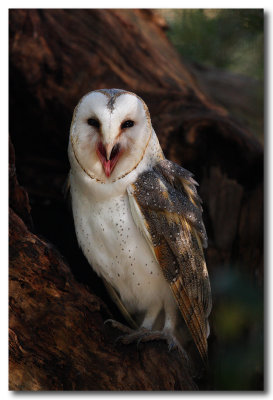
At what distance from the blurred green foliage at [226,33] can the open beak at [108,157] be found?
2.55ft

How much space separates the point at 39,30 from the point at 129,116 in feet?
3.16

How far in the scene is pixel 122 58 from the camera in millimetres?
2338

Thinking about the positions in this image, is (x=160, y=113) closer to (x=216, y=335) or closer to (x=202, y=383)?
(x=216, y=335)

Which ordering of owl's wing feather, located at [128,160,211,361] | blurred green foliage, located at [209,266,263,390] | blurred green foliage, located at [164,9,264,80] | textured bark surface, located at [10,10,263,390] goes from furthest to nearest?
1. textured bark surface, located at [10,10,263,390]
2. blurred green foliage, located at [164,9,264,80]
3. blurred green foliage, located at [209,266,263,390]
4. owl's wing feather, located at [128,160,211,361]

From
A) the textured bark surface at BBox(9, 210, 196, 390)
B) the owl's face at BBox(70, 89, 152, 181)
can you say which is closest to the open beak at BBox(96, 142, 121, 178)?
the owl's face at BBox(70, 89, 152, 181)

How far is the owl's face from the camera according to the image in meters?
1.55

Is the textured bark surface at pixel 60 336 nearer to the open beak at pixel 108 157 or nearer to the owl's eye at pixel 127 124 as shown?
the open beak at pixel 108 157

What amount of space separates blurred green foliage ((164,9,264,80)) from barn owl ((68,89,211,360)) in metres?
0.59

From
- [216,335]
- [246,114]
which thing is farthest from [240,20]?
[216,335]

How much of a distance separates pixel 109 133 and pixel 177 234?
17.2 inches

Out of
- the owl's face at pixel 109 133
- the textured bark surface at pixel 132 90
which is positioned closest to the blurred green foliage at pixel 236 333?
the textured bark surface at pixel 132 90

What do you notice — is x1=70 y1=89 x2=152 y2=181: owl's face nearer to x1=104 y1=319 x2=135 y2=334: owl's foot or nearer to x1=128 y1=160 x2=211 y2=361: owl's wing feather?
x1=128 y1=160 x2=211 y2=361: owl's wing feather

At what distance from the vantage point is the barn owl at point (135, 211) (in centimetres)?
161

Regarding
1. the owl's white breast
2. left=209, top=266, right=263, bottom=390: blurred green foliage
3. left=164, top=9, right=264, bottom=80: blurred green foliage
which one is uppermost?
left=164, top=9, right=264, bottom=80: blurred green foliage
